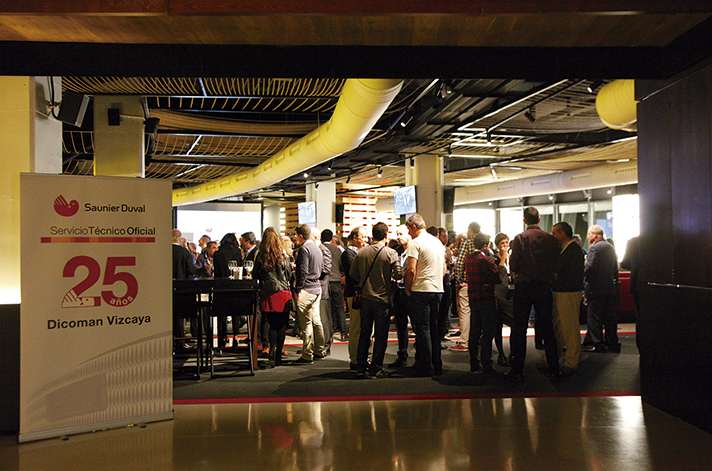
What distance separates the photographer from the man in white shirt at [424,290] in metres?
5.38

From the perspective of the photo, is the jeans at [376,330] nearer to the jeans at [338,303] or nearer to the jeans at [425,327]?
the jeans at [425,327]

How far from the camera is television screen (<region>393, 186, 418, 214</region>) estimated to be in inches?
446

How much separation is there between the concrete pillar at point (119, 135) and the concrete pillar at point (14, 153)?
272 centimetres

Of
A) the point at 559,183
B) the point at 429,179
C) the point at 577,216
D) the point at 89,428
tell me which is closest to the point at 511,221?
the point at 577,216

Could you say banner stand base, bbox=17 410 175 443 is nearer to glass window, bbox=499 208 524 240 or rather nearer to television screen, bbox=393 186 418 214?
television screen, bbox=393 186 418 214

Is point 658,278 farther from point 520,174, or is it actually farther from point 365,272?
point 520,174

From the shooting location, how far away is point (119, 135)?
7098 mm

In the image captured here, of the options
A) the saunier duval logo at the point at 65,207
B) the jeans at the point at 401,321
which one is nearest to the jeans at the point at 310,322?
the jeans at the point at 401,321

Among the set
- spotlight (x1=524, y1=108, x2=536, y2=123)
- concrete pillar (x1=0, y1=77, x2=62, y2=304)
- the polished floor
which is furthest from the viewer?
spotlight (x1=524, y1=108, x2=536, y2=123)

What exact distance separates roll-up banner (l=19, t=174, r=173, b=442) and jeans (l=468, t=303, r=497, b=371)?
3.10 meters

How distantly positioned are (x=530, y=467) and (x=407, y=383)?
211cm

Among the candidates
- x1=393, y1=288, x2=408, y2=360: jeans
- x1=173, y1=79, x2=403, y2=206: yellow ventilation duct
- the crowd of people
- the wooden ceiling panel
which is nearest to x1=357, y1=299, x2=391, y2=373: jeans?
the crowd of people

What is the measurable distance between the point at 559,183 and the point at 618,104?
30.4 ft

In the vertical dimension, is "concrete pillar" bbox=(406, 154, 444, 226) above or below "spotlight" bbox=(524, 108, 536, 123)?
below
